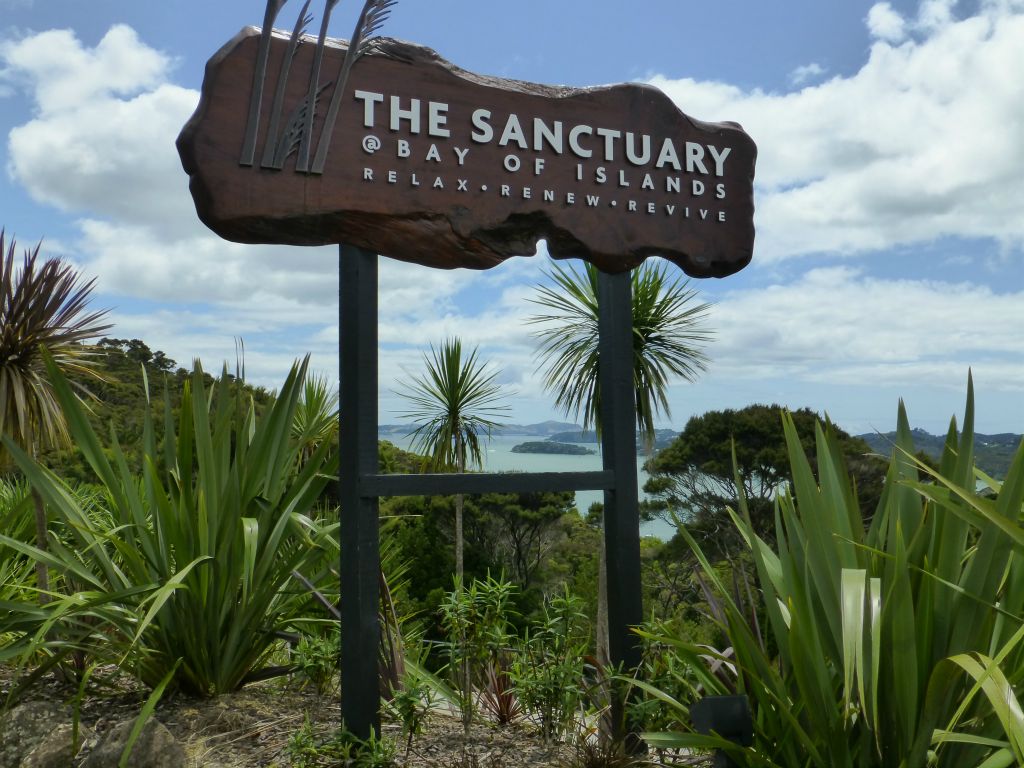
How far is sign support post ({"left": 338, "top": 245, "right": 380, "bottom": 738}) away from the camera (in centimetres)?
377

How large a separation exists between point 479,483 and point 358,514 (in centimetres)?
54

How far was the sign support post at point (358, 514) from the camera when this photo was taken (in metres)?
3.77

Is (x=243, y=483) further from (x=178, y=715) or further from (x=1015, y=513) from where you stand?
(x=1015, y=513)

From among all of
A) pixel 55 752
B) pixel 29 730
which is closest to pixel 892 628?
pixel 55 752

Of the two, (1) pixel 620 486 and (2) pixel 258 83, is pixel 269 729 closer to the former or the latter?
(1) pixel 620 486

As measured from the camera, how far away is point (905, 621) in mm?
2426

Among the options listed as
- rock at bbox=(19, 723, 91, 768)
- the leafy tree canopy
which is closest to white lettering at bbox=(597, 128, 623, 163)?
rock at bbox=(19, 723, 91, 768)

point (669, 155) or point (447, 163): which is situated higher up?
point (669, 155)

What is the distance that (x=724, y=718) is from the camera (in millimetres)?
2670

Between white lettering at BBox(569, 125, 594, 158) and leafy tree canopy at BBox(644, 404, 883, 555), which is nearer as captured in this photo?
white lettering at BBox(569, 125, 594, 158)

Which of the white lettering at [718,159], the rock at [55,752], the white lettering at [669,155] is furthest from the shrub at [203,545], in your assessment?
the white lettering at [718,159]

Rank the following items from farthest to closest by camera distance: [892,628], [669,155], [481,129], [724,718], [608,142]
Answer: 1. [669,155]
2. [608,142]
3. [481,129]
4. [724,718]
5. [892,628]

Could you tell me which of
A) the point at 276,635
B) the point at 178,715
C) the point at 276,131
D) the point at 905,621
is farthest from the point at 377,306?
the point at 905,621

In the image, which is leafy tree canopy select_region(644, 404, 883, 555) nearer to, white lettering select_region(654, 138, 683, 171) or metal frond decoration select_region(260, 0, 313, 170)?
white lettering select_region(654, 138, 683, 171)
